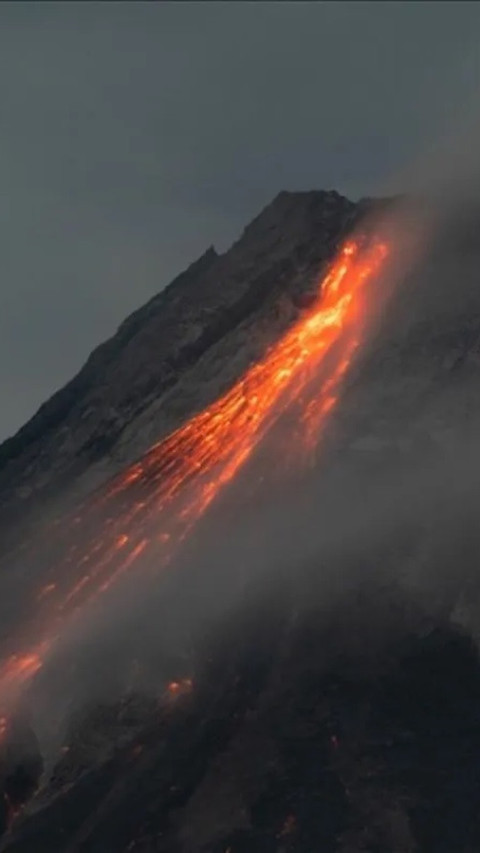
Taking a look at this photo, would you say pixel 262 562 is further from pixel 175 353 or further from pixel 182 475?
pixel 175 353

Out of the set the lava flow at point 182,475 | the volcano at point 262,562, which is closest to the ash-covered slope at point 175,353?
the volcano at point 262,562

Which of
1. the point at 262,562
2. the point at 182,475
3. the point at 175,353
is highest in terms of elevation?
the point at 175,353

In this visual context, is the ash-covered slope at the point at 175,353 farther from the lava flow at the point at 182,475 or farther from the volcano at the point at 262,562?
the lava flow at the point at 182,475

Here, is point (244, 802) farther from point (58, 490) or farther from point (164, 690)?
point (58, 490)

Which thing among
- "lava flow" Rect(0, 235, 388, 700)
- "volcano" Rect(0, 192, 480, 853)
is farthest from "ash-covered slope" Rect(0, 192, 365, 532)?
"lava flow" Rect(0, 235, 388, 700)

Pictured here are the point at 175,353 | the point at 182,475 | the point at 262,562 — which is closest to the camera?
the point at 262,562

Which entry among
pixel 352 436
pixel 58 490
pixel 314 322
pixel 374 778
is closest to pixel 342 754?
pixel 374 778

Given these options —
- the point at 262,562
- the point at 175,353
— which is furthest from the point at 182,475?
the point at 175,353
